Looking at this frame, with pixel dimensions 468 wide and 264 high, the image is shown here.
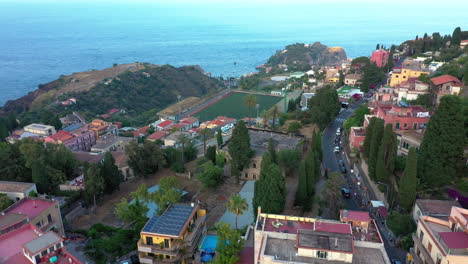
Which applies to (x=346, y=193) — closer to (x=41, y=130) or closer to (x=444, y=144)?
(x=444, y=144)

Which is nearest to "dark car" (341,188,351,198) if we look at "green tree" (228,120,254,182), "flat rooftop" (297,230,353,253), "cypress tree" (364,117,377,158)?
"cypress tree" (364,117,377,158)

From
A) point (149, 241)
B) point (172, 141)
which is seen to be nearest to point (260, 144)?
point (149, 241)

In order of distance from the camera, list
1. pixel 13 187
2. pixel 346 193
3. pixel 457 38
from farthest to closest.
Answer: pixel 457 38
pixel 346 193
pixel 13 187

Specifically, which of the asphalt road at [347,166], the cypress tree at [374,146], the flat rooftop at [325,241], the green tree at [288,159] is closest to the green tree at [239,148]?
the green tree at [288,159]

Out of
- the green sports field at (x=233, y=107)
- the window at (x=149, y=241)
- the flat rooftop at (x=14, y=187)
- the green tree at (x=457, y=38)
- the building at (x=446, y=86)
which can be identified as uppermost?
the green tree at (x=457, y=38)

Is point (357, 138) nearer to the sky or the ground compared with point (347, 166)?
nearer to the sky

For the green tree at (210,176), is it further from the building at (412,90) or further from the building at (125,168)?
the building at (412,90)

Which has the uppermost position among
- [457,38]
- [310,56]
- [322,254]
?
[457,38]
